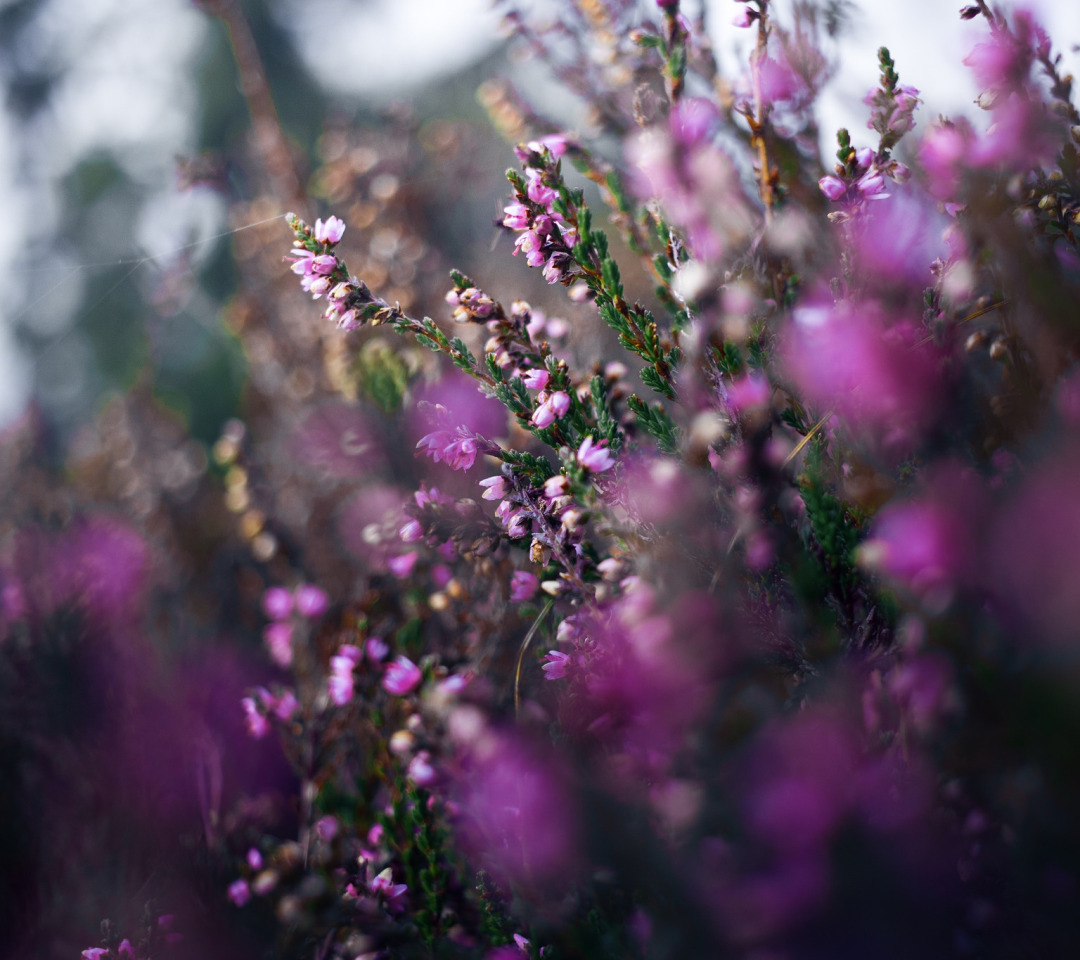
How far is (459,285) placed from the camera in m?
0.84

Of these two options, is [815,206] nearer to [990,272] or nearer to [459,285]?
[990,272]

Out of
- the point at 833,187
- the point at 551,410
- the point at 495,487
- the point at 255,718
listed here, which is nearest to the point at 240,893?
the point at 255,718

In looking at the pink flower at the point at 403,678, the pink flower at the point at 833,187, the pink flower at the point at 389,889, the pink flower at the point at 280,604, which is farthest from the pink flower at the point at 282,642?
the pink flower at the point at 833,187

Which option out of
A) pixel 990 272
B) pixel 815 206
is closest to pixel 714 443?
pixel 990 272

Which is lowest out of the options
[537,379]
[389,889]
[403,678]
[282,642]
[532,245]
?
[282,642]

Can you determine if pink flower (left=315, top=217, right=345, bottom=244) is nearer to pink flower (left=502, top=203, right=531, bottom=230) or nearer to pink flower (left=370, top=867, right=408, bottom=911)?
pink flower (left=502, top=203, right=531, bottom=230)

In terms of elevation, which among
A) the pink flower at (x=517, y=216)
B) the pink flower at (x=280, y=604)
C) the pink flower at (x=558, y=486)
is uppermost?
the pink flower at (x=517, y=216)

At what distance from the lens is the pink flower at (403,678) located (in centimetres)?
94

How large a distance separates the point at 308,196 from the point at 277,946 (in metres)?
1.87

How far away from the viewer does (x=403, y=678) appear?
946 millimetres

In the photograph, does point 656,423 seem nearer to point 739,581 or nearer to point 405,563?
point 739,581

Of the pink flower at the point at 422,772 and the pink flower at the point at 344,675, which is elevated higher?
the pink flower at the point at 422,772

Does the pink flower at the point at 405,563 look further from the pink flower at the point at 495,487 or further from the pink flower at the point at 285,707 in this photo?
the pink flower at the point at 495,487

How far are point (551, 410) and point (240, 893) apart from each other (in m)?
0.88
